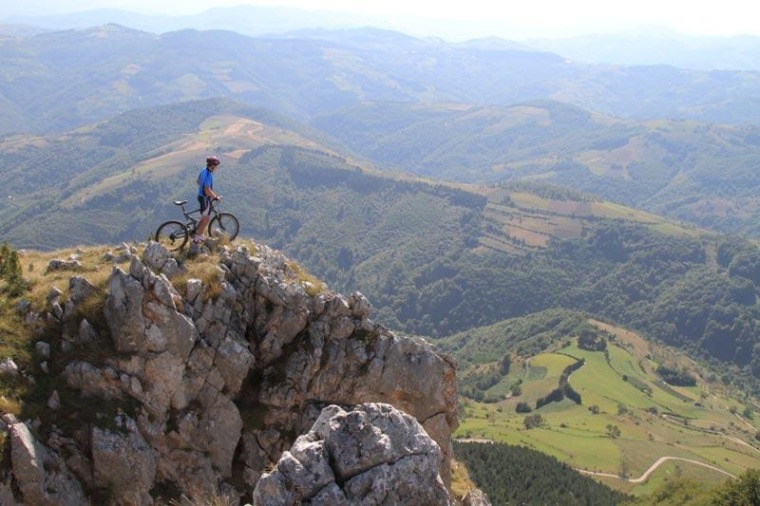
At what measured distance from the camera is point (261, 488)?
14727mm

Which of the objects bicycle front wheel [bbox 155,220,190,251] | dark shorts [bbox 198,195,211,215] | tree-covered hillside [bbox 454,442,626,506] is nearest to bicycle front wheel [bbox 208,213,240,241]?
dark shorts [bbox 198,195,211,215]

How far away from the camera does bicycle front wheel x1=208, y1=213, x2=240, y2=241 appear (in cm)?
3094

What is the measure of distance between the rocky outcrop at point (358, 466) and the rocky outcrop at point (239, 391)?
0.10 ft

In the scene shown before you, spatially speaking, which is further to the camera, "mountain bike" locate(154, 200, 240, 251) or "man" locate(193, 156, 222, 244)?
"man" locate(193, 156, 222, 244)

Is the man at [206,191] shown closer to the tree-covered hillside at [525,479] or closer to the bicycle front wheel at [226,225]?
the bicycle front wheel at [226,225]

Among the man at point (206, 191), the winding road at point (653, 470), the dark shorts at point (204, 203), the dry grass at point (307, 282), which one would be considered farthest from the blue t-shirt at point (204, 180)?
→ the winding road at point (653, 470)

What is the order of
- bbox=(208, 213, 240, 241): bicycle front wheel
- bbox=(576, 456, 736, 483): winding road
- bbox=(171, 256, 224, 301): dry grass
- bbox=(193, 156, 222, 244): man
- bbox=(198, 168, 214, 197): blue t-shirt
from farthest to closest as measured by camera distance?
bbox=(576, 456, 736, 483): winding road
bbox=(208, 213, 240, 241): bicycle front wheel
bbox=(198, 168, 214, 197): blue t-shirt
bbox=(193, 156, 222, 244): man
bbox=(171, 256, 224, 301): dry grass

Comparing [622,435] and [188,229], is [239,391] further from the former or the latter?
[622,435]

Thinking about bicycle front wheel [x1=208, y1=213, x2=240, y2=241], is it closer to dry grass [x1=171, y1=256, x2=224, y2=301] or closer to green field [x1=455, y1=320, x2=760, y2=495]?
dry grass [x1=171, y1=256, x2=224, y2=301]

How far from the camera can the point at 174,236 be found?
90.2 feet

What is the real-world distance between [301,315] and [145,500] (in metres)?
9.35

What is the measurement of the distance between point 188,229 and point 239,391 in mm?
7863

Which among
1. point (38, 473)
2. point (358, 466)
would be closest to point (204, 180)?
point (38, 473)

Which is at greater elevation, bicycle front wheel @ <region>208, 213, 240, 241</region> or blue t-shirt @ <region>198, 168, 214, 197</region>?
blue t-shirt @ <region>198, 168, 214, 197</region>
